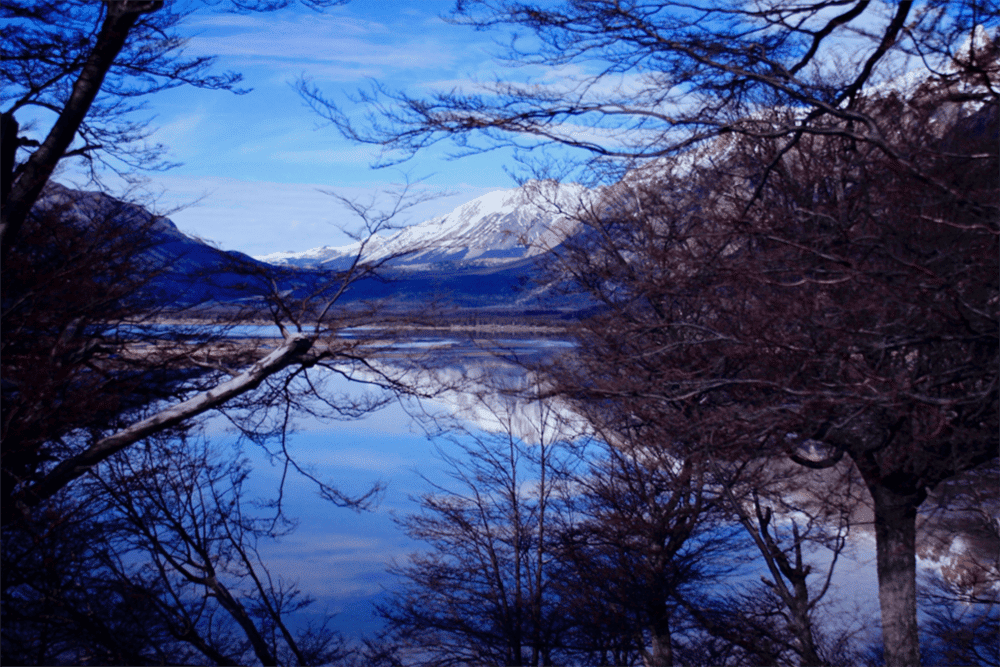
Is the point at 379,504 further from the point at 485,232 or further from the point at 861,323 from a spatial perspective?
the point at 861,323

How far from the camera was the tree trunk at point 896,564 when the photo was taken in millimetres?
8742

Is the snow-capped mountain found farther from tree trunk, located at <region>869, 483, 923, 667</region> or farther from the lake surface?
tree trunk, located at <region>869, 483, 923, 667</region>

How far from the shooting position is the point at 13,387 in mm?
6254

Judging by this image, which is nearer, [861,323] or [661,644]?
[861,323]

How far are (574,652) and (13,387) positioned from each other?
9.09 meters

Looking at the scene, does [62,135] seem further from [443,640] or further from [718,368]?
[443,640]

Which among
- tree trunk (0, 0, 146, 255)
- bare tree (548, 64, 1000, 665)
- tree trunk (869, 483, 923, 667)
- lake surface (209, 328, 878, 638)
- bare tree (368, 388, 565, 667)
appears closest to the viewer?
bare tree (548, 64, 1000, 665)

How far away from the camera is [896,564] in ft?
29.3

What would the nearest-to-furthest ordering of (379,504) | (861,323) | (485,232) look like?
(861,323) < (485,232) < (379,504)

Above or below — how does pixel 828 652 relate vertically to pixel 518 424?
below

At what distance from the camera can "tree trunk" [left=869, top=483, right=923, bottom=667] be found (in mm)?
8742

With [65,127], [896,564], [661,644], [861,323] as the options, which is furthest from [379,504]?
[861,323]

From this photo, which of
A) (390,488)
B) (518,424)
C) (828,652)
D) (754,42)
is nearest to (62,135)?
(754,42)

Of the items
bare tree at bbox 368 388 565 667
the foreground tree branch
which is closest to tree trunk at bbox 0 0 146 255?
the foreground tree branch
